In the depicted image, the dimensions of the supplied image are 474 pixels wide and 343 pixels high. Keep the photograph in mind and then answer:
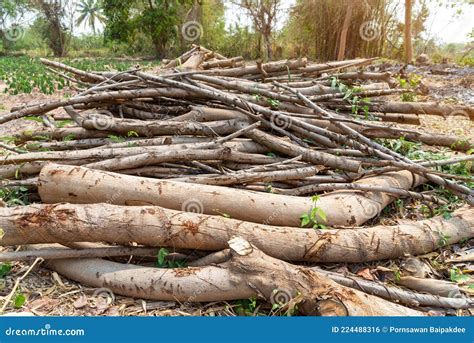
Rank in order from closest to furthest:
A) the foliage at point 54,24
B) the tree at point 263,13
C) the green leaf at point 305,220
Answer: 1. the green leaf at point 305,220
2. the tree at point 263,13
3. the foliage at point 54,24

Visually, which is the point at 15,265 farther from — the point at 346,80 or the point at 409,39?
the point at 409,39

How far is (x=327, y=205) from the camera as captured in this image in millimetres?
2572

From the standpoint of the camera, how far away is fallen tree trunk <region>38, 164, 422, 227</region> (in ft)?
8.07

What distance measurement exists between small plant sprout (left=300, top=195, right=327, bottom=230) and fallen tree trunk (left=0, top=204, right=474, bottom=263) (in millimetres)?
116

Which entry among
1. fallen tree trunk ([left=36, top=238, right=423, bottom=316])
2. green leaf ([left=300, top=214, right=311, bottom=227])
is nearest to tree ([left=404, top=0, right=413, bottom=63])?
green leaf ([left=300, top=214, right=311, bottom=227])

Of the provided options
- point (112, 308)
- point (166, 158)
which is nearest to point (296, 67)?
point (166, 158)

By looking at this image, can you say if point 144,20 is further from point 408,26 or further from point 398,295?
point 398,295

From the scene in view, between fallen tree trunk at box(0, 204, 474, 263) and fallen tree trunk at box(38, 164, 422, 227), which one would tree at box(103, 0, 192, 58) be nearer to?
fallen tree trunk at box(38, 164, 422, 227)

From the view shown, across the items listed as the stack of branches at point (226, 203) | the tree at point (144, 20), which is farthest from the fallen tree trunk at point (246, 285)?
the tree at point (144, 20)

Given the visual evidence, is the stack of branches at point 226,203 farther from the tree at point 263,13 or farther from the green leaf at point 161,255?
the tree at point 263,13

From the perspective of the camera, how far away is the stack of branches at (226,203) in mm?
2051

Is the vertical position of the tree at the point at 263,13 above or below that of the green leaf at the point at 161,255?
above

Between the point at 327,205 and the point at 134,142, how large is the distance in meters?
1.81

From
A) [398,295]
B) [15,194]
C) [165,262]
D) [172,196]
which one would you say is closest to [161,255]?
[165,262]
